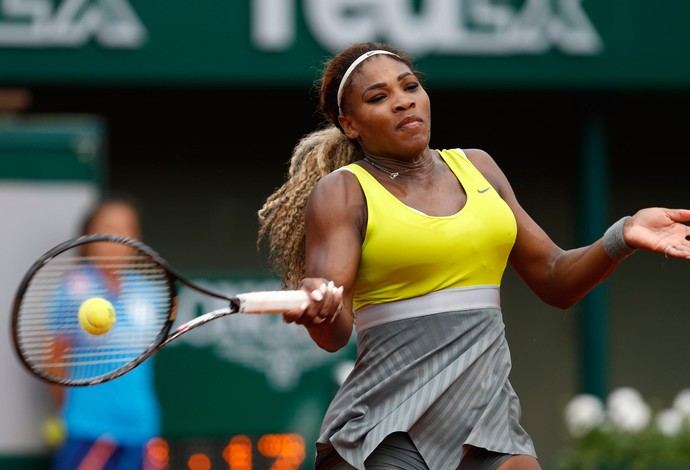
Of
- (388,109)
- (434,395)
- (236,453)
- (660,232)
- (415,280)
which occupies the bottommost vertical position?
(236,453)

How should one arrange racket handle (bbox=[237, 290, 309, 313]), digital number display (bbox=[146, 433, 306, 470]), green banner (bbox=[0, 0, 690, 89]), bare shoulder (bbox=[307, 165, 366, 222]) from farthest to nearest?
green banner (bbox=[0, 0, 690, 89]) < digital number display (bbox=[146, 433, 306, 470]) < bare shoulder (bbox=[307, 165, 366, 222]) < racket handle (bbox=[237, 290, 309, 313])

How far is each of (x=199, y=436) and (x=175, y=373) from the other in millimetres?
305

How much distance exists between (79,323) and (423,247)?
874 mm

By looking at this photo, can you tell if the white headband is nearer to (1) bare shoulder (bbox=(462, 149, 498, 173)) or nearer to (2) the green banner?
(1) bare shoulder (bbox=(462, 149, 498, 173))

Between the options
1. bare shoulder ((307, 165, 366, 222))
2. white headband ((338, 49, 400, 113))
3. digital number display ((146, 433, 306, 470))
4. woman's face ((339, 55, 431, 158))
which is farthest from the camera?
digital number display ((146, 433, 306, 470))

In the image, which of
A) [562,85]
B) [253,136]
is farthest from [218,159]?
[562,85]

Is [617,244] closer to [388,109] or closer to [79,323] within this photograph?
[388,109]

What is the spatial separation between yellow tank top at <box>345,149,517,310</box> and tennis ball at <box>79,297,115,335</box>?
635 mm

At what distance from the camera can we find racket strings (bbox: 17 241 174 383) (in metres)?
3.43

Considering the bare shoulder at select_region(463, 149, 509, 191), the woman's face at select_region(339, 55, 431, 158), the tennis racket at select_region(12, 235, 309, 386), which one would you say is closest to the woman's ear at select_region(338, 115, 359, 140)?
the woman's face at select_region(339, 55, 431, 158)

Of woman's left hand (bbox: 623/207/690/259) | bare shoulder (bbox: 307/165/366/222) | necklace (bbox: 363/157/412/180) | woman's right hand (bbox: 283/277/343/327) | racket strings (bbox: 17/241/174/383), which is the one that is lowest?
racket strings (bbox: 17/241/174/383)

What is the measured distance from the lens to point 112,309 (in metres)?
3.48

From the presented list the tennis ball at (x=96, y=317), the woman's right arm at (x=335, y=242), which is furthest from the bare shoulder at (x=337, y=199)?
the tennis ball at (x=96, y=317)

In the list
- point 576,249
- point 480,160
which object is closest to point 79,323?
point 480,160
